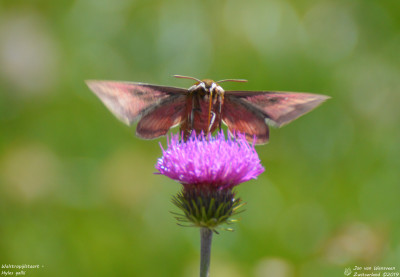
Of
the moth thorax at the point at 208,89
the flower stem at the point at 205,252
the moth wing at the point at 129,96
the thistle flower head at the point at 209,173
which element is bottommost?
the flower stem at the point at 205,252

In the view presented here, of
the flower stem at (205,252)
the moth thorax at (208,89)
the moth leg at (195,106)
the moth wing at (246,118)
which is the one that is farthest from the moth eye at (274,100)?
the flower stem at (205,252)

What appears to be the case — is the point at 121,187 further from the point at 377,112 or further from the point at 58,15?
the point at 377,112

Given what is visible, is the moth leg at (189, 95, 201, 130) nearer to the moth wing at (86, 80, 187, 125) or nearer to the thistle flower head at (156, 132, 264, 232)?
the moth wing at (86, 80, 187, 125)

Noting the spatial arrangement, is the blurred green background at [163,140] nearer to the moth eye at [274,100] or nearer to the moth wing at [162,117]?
the moth wing at [162,117]

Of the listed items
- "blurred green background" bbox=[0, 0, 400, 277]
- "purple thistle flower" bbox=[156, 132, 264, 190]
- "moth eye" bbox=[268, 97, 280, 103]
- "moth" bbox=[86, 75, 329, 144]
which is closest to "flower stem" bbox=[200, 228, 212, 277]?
"purple thistle flower" bbox=[156, 132, 264, 190]

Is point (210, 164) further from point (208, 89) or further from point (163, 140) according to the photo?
point (163, 140)

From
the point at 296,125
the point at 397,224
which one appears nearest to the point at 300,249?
the point at 397,224
